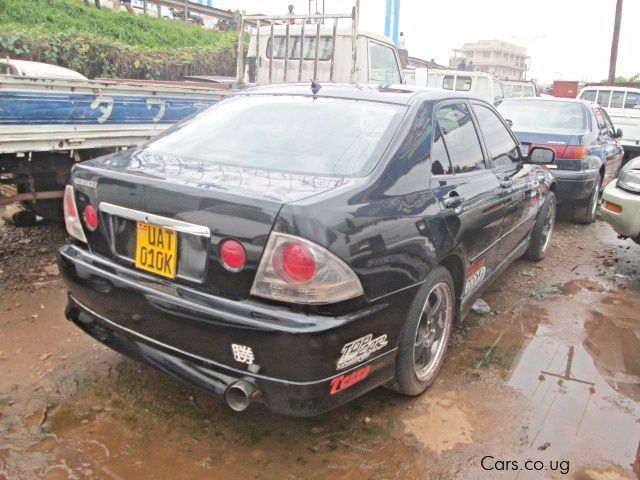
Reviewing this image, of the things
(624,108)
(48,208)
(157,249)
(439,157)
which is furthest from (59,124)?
(624,108)

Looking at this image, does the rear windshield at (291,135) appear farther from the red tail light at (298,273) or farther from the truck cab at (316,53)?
the truck cab at (316,53)

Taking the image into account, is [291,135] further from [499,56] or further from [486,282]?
[499,56]

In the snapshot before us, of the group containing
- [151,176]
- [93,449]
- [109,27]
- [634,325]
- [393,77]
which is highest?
[109,27]

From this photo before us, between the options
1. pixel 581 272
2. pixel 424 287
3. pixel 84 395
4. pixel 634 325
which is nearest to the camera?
pixel 424 287

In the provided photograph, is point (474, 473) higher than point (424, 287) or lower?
lower

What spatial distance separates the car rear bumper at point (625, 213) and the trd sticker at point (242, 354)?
12.5 ft

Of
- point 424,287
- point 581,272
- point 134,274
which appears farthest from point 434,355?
point 581,272

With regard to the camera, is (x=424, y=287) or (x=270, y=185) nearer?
(x=270, y=185)

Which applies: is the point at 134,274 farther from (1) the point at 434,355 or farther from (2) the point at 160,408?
(1) the point at 434,355

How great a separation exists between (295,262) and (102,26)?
1759 cm

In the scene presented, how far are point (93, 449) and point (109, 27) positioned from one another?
17414mm

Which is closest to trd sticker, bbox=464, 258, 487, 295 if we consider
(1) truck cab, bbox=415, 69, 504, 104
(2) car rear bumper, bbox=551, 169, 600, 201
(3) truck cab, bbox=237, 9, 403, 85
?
(2) car rear bumper, bbox=551, 169, 600, 201

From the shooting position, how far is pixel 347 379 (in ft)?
7.36

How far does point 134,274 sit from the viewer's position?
93.3 inches
